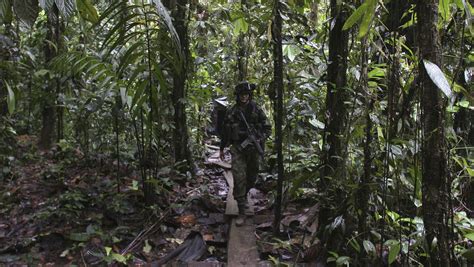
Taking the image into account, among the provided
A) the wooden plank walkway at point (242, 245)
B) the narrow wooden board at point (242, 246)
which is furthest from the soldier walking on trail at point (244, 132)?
the narrow wooden board at point (242, 246)

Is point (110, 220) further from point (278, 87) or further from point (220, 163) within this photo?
point (220, 163)

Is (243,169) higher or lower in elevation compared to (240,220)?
higher

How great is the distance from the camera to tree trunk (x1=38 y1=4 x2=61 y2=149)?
6791 millimetres

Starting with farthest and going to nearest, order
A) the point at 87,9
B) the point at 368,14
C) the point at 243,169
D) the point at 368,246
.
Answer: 1. the point at 243,169
2. the point at 368,246
3. the point at 87,9
4. the point at 368,14

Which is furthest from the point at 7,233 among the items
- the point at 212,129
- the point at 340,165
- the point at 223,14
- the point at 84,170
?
the point at 212,129

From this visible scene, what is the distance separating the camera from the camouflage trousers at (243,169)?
19.9 ft

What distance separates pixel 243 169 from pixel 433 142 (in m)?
3.99

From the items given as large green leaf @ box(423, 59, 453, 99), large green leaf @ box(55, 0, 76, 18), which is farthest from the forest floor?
large green leaf @ box(55, 0, 76, 18)

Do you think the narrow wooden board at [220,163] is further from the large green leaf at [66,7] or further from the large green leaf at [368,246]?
the large green leaf at [66,7]

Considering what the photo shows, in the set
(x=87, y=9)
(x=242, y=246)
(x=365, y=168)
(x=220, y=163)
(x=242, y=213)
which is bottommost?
(x=242, y=246)

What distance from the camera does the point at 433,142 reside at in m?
2.31

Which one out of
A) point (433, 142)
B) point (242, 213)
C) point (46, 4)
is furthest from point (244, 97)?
point (46, 4)

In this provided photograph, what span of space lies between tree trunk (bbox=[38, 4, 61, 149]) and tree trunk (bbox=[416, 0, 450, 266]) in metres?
5.31

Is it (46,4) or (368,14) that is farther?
(368,14)
